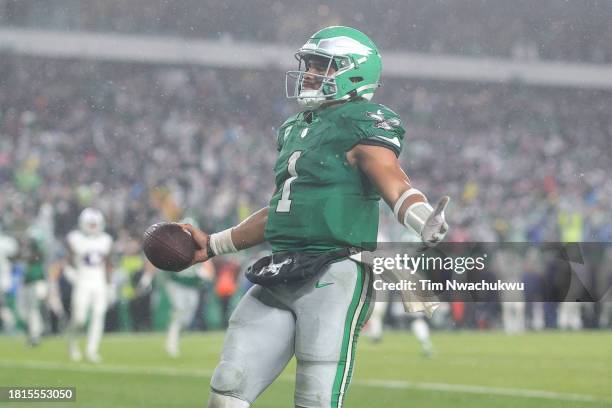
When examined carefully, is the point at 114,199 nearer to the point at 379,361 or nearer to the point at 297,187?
the point at 379,361

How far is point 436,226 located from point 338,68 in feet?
2.99

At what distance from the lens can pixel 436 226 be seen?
3.37 meters

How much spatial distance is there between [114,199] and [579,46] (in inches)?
286

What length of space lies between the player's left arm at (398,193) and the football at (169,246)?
740 mm

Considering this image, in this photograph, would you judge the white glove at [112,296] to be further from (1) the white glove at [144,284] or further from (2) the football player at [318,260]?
(2) the football player at [318,260]

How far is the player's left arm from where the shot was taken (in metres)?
3.39

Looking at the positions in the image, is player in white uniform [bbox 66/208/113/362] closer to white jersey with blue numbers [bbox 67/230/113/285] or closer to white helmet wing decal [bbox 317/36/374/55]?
white jersey with blue numbers [bbox 67/230/113/285]

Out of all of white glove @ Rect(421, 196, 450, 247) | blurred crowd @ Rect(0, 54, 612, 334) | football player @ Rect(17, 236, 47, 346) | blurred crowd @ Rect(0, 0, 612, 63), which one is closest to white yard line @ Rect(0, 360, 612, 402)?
football player @ Rect(17, 236, 47, 346)

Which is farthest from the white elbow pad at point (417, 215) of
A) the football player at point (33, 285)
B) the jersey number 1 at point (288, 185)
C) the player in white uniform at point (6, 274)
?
the player in white uniform at point (6, 274)

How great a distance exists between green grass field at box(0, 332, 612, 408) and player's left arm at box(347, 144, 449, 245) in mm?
4518

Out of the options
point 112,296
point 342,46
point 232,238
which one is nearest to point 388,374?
point 112,296

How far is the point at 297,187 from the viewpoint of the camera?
12.9 feet

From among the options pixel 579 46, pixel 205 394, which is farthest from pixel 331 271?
pixel 579 46

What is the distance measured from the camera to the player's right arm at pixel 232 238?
4273 mm
